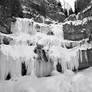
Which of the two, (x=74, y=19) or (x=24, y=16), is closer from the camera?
(x=24, y=16)

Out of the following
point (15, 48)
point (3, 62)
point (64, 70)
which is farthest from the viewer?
point (64, 70)

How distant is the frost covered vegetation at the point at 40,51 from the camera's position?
5945 mm

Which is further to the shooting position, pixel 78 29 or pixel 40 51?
pixel 78 29

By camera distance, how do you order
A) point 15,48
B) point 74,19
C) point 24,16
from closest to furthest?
point 15,48 < point 24,16 < point 74,19

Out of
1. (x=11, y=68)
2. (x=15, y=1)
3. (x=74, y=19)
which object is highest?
(x=15, y=1)

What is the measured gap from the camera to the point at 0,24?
7930 millimetres

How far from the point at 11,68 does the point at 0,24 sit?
10.0 ft

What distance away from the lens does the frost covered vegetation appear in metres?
5.95

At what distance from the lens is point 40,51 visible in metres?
8.22

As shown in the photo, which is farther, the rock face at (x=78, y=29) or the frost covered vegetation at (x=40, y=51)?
the rock face at (x=78, y=29)

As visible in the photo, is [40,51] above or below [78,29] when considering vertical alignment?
below

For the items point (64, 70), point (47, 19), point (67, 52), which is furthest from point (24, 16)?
point (64, 70)

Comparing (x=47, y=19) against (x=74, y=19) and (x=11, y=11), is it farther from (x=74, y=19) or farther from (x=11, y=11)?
(x=11, y=11)

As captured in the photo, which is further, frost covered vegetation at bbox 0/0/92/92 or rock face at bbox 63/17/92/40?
rock face at bbox 63/17/92/40
